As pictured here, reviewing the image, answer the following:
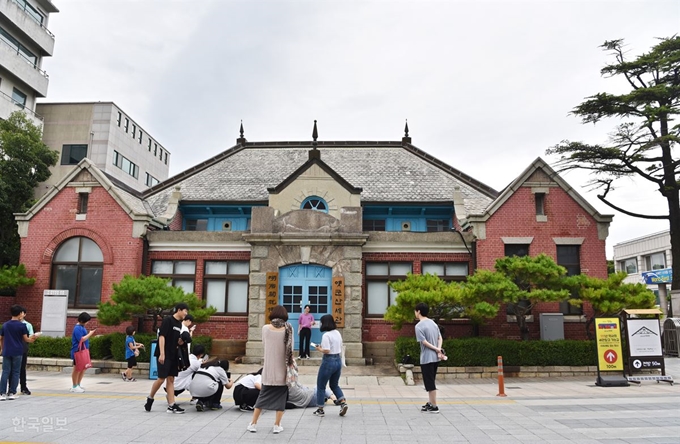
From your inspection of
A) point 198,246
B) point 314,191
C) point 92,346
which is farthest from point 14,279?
point 314,191

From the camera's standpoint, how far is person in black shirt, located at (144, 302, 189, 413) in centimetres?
864

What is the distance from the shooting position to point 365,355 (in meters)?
17.0

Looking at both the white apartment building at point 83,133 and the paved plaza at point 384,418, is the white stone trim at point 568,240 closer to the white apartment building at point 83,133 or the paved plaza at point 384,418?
the paved plaza at point 384,418

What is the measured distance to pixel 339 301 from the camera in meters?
16.8

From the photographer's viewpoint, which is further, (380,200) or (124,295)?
(380,200)

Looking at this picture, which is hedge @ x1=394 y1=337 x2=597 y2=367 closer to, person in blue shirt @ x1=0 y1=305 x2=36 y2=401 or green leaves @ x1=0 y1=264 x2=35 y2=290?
person in blue shirt @ x1=0 y1=305 x2=36 y2=401

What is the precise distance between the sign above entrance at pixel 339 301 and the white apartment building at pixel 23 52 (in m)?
34.9

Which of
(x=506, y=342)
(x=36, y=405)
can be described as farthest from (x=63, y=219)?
(x=506, y=342)

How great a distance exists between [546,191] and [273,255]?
10.3 meters

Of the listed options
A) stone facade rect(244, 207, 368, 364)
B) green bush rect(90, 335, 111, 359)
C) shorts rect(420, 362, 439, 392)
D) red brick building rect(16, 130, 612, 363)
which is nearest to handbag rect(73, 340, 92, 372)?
green bush rect(90, 335, 111, 359)

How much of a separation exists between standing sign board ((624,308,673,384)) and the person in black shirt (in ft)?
38.8

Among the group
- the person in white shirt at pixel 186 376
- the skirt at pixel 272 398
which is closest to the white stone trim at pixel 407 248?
the person in white shirt at pixel 186 376

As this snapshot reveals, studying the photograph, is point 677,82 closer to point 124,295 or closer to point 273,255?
point 273,255

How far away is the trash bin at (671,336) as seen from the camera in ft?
63.5
